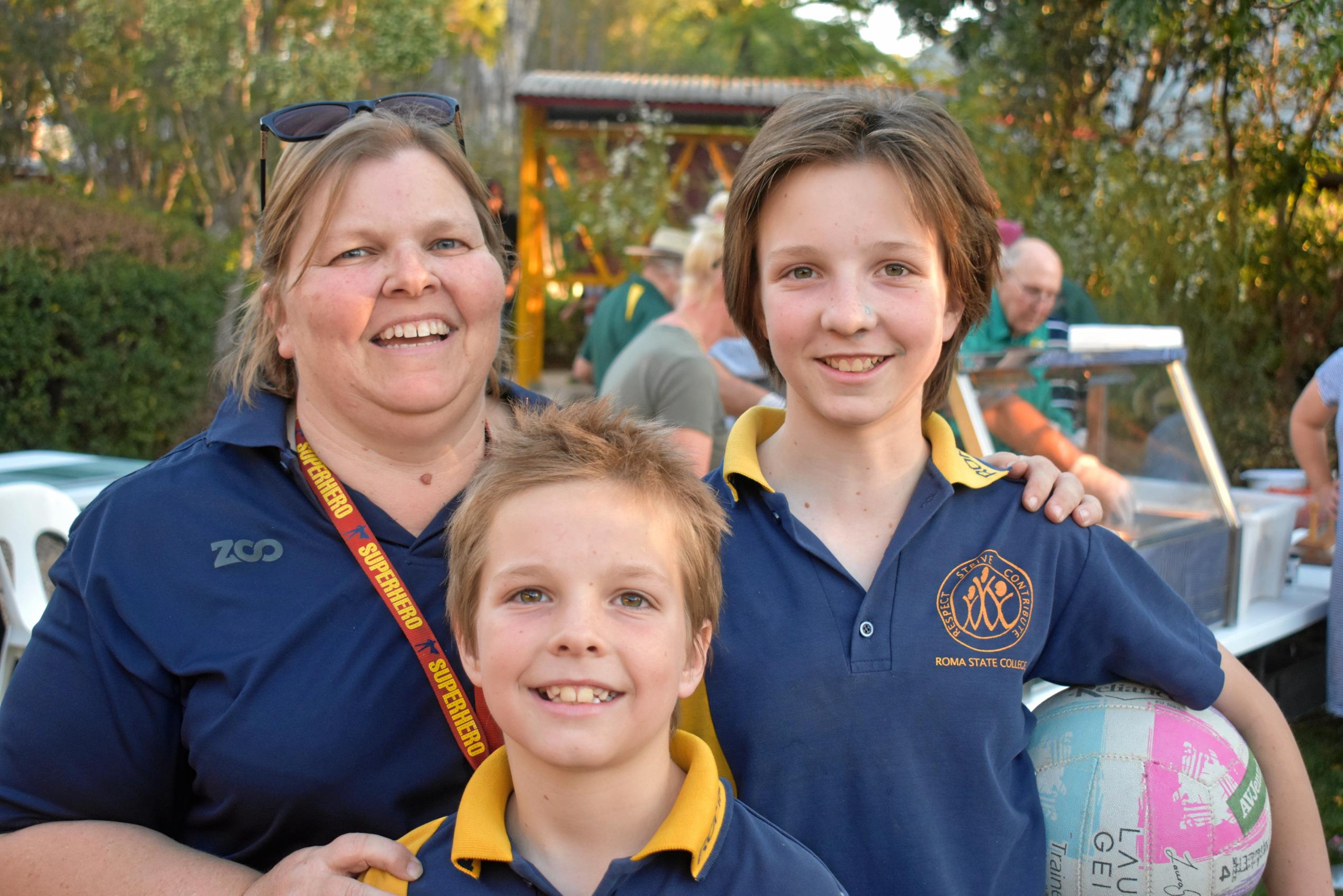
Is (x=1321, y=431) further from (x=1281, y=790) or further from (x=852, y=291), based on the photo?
(x=852, y=291)

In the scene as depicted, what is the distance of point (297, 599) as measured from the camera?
1.80 m

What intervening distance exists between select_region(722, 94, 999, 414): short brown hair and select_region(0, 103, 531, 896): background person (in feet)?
1.54

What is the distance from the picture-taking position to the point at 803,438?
6.57ft

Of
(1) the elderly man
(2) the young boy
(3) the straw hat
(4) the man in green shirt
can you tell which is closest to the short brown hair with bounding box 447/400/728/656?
(2) the young boy

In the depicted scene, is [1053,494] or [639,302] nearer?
[1053,494]

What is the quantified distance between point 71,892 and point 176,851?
0.15m

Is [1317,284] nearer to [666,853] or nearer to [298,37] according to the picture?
[666,853]

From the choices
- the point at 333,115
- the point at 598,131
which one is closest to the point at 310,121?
the point at 333,115

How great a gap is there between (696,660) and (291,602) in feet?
2.21

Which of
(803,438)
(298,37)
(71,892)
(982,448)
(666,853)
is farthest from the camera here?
(298,37)

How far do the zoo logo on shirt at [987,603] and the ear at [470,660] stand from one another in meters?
0.75

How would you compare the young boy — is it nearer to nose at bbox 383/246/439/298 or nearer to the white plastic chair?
nose at bbox 383/246/439/298

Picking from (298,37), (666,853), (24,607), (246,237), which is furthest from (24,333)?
(298,37)

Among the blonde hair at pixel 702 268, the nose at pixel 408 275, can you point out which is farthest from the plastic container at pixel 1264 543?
the nose at pixel 408 275
